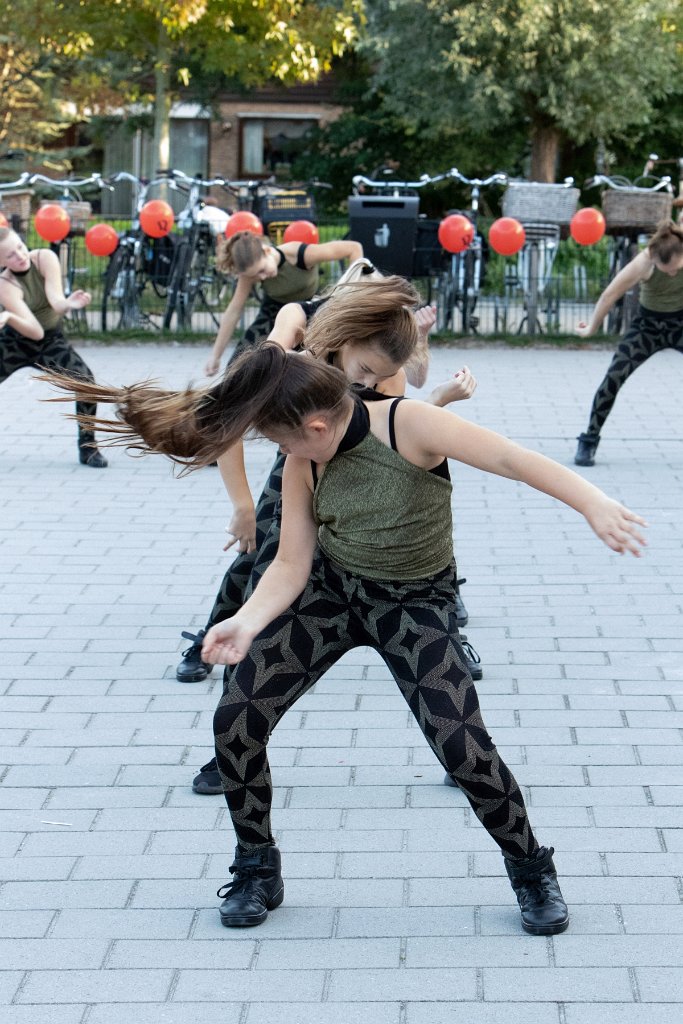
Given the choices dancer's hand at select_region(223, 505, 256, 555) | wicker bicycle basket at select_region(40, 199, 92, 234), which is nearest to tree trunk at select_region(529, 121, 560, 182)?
wicker bicycle basket at select_region(40, 199, 92, 234)

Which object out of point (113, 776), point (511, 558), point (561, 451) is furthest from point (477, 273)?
point (113, 776)

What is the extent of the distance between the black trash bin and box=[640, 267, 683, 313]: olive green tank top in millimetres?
5935

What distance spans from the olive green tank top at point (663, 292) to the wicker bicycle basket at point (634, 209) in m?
6.06

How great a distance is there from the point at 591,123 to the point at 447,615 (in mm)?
24162

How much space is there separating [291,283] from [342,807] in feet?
16.3

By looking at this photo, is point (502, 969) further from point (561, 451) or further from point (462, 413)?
point (462, 413)

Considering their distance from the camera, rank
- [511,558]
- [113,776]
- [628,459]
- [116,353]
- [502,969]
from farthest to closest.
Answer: [116,353], [628,459], [511,558], [113,776], [502,969]

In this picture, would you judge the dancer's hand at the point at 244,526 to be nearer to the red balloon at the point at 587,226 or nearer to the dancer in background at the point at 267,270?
the dancer in background at the point at 267,270

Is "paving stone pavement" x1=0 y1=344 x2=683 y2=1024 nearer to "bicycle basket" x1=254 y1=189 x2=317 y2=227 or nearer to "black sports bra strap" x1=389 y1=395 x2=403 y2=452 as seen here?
"black sports bra strap" x1=389 y1=395 x2=403 y2=452

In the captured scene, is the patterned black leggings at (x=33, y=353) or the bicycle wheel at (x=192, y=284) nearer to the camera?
the patterned black leggings at (x=33, y=353)

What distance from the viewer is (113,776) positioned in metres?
4.56

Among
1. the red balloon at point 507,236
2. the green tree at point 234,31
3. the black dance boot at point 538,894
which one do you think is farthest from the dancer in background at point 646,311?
the green tree at point 234,31

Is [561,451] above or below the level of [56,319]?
below

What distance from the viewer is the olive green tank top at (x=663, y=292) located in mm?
8836
